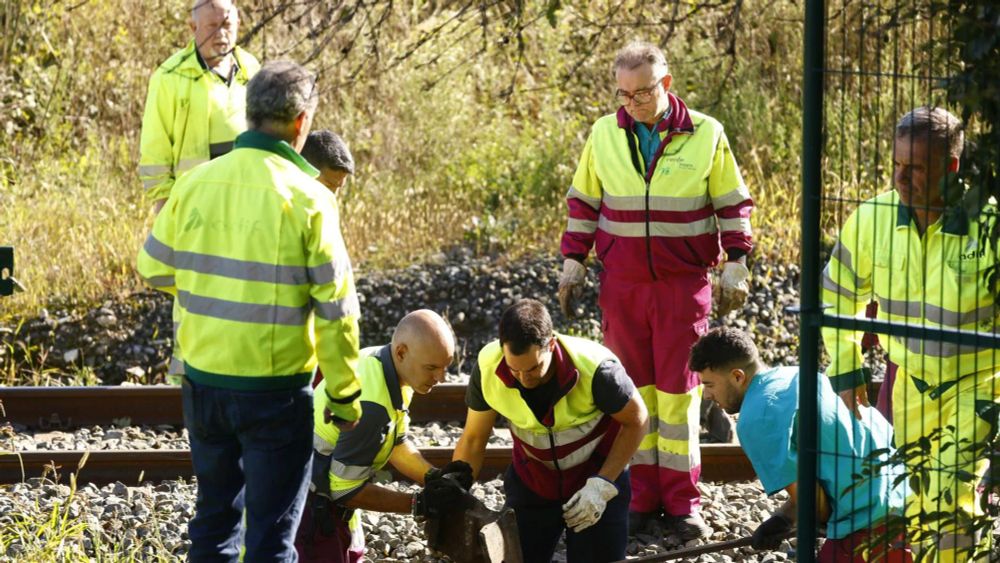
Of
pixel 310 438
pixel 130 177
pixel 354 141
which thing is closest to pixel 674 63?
pixel 354 141

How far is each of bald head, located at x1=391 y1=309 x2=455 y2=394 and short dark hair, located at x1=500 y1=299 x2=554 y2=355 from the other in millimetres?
236

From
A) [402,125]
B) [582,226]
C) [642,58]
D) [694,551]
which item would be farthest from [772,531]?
[402,125]

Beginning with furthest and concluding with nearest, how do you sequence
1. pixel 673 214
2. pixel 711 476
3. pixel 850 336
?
pixel 711 476 → pixel 673 214 → pixel 850 336

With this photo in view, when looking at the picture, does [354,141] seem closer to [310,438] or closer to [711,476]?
[711,476]

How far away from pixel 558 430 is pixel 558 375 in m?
0.25

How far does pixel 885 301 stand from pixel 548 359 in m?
1.29

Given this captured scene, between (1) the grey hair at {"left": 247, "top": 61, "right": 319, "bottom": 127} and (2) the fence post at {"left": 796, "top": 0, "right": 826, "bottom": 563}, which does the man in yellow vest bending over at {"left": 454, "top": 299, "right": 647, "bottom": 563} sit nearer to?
(2) the fence post at {"left": 796, "top": 0, "right": 826, "bottom": 563}

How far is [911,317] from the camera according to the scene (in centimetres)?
532

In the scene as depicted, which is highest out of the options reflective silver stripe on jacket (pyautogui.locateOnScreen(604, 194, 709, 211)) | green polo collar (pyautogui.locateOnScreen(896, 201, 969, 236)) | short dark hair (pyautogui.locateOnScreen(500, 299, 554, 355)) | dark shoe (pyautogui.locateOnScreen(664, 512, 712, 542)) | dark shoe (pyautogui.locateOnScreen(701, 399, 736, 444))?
green polo collar (pyautogui.locateOnScreen(896, 201, 969, 236))

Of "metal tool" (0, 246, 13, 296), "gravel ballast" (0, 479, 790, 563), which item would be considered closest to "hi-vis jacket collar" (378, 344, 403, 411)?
"gravel ballast" (0, 479, 790, 563)

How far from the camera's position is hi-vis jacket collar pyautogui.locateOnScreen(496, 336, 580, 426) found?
558 centimetres

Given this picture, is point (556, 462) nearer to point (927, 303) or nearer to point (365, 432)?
point (365, 432)

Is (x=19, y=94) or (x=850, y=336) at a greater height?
(x=19, y=94)

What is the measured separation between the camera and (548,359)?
5488 millimetres
